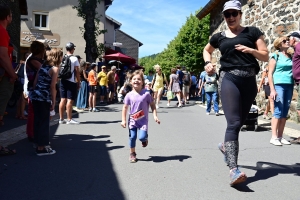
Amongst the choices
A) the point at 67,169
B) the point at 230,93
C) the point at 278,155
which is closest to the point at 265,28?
the point at 278,155

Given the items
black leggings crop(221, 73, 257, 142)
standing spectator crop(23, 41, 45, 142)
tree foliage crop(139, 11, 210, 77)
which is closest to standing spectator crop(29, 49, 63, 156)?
standing spectator crop(23, 41, 45, 142)

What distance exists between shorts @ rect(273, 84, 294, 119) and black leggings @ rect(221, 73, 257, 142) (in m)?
2.21

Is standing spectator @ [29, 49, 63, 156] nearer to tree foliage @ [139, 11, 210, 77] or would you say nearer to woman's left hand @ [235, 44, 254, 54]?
woman's left hand @ [235, 44, 254, 54]

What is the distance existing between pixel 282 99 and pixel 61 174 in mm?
3899

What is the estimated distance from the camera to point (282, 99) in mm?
5984

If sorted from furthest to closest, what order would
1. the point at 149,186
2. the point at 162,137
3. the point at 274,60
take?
the point at 162,137
the point at 274,60
the point at 149,186

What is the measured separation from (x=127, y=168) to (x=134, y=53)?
64456 mm

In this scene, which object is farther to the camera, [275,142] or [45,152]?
[275,142]

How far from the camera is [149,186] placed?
12.2 feet

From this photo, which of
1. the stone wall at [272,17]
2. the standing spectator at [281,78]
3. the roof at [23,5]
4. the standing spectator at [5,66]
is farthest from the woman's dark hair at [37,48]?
the roof at [23,5]

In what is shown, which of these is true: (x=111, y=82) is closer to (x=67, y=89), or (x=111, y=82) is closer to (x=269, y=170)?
(x=67, y=89)

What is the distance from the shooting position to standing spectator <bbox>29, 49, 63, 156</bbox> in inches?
200

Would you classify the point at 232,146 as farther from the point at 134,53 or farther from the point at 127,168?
the point at 134,53

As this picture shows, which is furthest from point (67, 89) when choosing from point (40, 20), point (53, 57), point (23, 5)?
A: point (40, 20)
